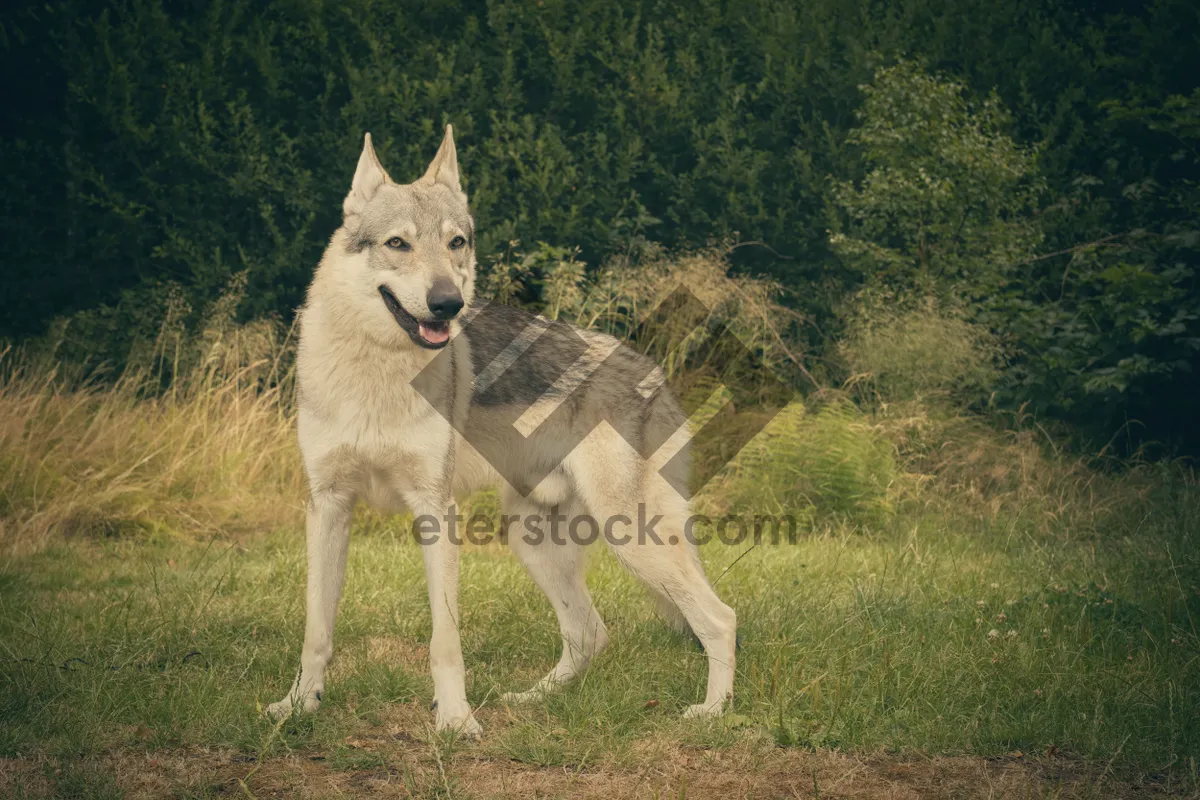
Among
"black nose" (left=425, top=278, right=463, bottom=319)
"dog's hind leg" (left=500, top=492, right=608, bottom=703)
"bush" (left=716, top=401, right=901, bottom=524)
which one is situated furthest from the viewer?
"bush" (left=716, top=401, right=901, bottom=524)

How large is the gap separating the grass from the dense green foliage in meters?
1.96

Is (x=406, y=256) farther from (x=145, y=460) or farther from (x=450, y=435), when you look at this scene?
(x=145, y=460)

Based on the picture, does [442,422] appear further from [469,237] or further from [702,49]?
[702,49]

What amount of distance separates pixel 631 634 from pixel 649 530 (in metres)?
0.71

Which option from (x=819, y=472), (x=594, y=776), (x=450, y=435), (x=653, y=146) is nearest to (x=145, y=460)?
(x=450, y=435)

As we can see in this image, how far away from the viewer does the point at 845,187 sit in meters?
10.4

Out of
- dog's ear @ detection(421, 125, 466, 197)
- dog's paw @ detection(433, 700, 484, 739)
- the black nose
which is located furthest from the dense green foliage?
dog's paw @ detection(433, 700, 484, 739)

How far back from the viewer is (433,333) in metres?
3.96

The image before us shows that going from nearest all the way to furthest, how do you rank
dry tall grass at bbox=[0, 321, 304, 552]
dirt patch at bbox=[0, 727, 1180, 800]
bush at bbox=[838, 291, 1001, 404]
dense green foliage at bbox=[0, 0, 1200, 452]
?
dirt patch at bbox=[0, 727, 1180, 800] → dry tall grass at bbox=[0, 321, 304, 552] → bush at bbox=[838, 291, 1001, 404] → dense green foliage at bbox=[0, 0, 1200, 452]

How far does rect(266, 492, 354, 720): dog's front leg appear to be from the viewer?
164 inches

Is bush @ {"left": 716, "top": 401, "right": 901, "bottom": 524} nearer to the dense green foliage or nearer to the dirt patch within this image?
the dense green foliage

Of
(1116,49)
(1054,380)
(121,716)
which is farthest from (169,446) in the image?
(1116,49)

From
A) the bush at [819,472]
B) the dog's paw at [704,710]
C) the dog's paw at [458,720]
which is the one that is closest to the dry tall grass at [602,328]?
the bush at [819,472]

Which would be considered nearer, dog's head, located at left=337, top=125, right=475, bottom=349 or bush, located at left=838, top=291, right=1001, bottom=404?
dog's head, located at left=337, top=125, right=475, bottom=349
